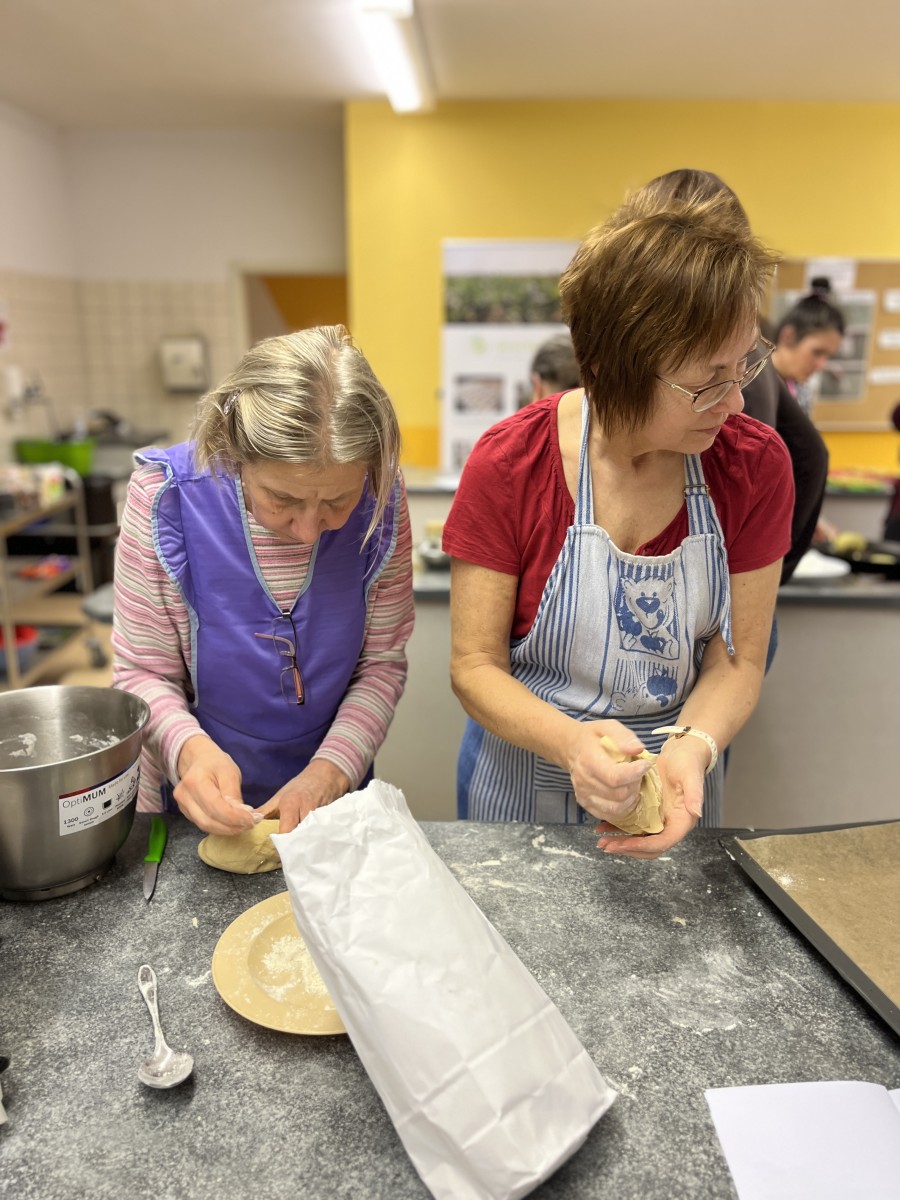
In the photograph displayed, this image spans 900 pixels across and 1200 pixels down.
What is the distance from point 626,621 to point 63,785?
0.72m

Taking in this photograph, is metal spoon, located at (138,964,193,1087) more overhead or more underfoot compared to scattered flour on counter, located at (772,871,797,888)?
more underfoot

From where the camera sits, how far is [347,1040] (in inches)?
30.0

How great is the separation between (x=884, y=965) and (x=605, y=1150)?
0.37 m

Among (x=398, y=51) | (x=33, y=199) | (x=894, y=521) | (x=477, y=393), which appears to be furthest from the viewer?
(x=33, y=199)

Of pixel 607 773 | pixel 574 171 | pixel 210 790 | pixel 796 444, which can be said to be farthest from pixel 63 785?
pixel 574 171

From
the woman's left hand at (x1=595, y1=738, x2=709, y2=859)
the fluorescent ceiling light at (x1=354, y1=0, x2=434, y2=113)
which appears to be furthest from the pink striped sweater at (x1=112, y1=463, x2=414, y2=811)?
the fluorescent ceiling light at (x1=354, y1=0, x2=434, y2=113)

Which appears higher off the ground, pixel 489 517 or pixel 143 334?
pixel 143 334

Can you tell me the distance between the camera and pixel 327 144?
16.8ft

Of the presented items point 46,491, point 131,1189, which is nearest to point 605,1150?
point 131,1189

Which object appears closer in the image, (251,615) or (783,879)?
(783,879)

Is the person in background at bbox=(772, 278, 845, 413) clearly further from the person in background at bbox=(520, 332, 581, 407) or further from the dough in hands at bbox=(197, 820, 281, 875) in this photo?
the dough in hands at bbox=(197, 820, 281, 875)

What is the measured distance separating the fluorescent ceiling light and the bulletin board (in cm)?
214

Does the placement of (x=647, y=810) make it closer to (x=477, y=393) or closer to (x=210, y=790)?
(x=210, y=790)

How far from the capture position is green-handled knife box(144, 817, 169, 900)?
3.13 feet
